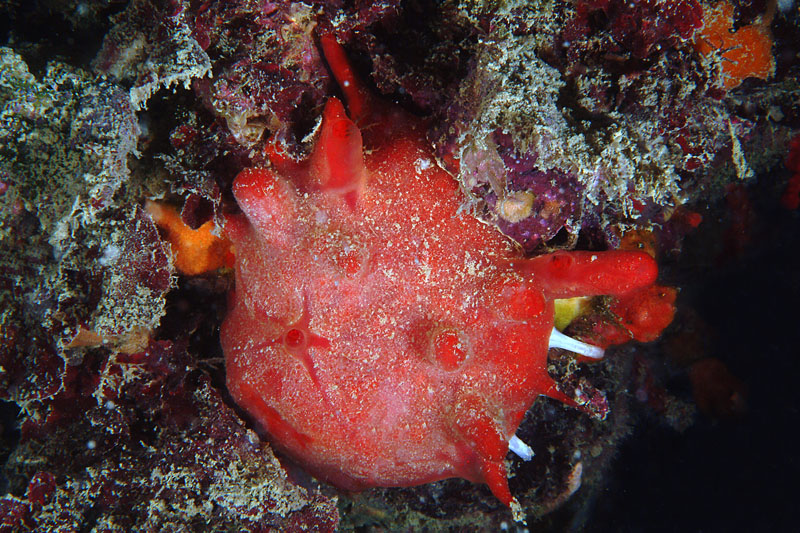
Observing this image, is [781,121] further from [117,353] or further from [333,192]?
[117,353]

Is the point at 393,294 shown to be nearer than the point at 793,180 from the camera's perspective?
Yes

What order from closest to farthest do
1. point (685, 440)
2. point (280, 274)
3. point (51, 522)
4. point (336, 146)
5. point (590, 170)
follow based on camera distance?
point (590, 170)
point (336, 146)
point (51, 522)
point (280, 274)
point (685, 440)

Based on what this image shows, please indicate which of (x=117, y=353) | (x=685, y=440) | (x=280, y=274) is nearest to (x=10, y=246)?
(x=117, y=353)

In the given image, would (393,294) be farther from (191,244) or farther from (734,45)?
(734,45)

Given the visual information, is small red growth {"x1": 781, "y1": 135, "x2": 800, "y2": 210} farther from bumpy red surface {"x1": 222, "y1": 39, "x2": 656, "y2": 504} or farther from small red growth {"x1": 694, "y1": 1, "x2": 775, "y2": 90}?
bumpy red surface {"x1": 222, "y1": 39, "x2": 656, "y2": 504}

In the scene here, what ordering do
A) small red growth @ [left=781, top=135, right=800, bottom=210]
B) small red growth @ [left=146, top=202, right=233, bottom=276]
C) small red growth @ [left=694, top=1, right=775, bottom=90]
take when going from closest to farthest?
small red growth @ [left=694, top=1, right=775, bottom=90], small red growth @ [left=146, top=202, right=233, bottom=276], small red growth @ [left=781, top=135, right=800, bottom=210]

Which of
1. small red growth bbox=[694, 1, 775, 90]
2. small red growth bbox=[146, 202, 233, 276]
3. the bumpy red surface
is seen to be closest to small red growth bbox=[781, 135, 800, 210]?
small red growth bbox=[694, 1, 775, 90]

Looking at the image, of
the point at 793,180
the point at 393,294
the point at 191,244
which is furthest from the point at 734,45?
the point at 191,244

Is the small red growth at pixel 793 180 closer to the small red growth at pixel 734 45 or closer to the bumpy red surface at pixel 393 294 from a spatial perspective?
the small red growth at pixel 734 45

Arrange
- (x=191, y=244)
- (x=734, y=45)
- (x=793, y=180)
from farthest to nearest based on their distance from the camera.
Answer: (x=793, y=180), (x=191, y=244), (x=734, y=45)
